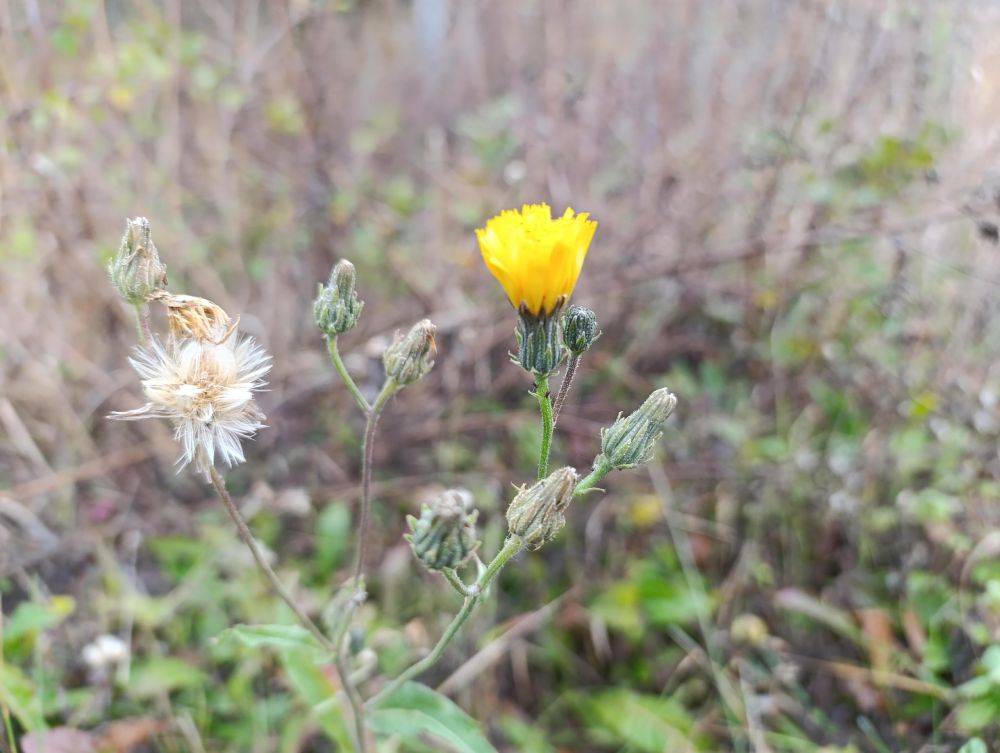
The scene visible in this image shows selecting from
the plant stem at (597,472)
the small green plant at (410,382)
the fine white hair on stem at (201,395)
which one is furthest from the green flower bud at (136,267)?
the plant stem at (597,472)

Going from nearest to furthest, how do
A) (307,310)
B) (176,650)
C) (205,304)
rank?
(205,304)
(176,650)
(307,310)

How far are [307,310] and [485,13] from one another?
93.9 inches

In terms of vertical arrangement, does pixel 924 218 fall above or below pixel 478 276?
above

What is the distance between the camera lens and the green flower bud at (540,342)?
173 centimetres

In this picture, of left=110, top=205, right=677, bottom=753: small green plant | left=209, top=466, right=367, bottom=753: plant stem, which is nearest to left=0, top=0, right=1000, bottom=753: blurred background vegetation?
left=209, top=466, right=367, bottom=753: plant stem

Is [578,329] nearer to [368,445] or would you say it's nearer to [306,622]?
[368,445]

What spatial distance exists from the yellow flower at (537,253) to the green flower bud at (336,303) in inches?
14.1

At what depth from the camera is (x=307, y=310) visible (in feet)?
13.3

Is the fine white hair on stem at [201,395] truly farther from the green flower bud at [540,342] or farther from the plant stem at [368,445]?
the green flower bud at [540,342]

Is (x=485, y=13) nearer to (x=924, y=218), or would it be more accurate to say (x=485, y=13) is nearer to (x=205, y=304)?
(x=924, y=218)

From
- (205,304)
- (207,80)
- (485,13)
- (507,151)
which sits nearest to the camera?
(205,304)

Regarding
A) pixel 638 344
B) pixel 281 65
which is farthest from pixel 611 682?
pixel 281 65

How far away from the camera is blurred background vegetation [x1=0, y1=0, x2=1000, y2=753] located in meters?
2.67

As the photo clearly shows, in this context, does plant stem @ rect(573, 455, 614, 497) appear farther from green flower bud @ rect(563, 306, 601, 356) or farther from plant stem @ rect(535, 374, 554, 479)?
green flower bud @ rect(563, 306, 601, 356)
